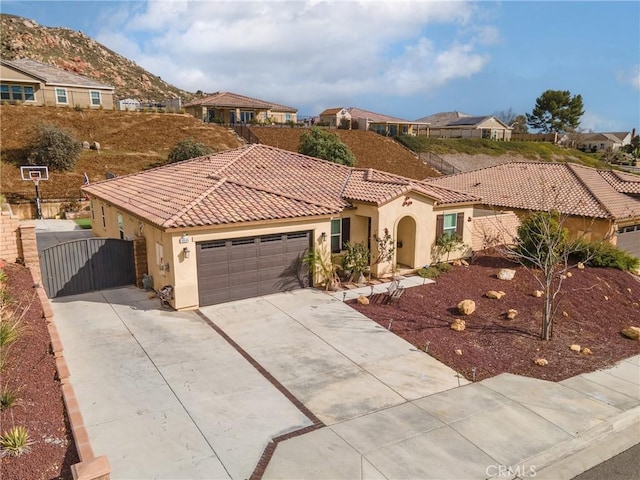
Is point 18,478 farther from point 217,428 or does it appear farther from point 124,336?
point 124,336

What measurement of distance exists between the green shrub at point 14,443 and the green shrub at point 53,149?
37428 millimetres

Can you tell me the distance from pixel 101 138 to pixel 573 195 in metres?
42.0

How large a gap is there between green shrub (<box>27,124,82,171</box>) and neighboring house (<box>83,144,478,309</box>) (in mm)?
18063

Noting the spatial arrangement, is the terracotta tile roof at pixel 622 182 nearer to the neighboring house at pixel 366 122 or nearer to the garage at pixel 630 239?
the garage at pixel 630 239

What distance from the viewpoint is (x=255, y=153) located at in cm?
2339

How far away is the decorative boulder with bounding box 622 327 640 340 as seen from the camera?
47.4 feet

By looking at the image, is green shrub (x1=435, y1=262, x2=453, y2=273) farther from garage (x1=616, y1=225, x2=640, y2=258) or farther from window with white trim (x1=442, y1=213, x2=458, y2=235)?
→ garage (x1=616, y1=225, x2=640, y2=258)

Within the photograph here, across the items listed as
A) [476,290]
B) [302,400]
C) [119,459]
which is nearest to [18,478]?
[119,459]

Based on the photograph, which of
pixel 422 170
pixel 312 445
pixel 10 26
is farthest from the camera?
pixel 10 26

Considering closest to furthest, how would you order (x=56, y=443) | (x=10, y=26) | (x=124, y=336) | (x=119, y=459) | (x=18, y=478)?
(x=18, y=478) < (x=56, y=443) < (x=119, y=459) < (x=124, y=336) < (x=10, y=26)

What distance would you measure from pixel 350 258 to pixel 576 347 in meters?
8.16

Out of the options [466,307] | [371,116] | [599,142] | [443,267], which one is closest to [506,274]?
[443,267]

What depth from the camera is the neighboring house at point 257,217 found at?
1545 cm

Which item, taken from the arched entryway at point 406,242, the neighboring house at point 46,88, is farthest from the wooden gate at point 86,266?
the neighboring house at point 46,88
